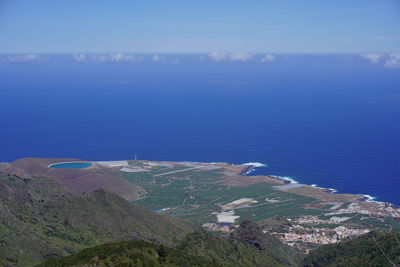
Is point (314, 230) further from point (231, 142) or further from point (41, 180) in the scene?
point (231, 142)

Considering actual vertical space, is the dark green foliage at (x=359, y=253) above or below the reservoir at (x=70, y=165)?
above

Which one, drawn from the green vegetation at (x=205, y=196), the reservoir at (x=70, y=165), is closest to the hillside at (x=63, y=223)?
the green vegetation at (x=205, y=196)

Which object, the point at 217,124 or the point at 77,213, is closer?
the point at 77,213

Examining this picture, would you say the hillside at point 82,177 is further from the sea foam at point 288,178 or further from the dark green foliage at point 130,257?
the dark green foliage at point 130,257

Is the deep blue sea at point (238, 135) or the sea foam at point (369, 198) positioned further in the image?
the deep blue sea at point (238, 135)

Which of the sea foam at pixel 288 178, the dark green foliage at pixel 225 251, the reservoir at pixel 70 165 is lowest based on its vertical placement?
the sea foam at pixel 288 178

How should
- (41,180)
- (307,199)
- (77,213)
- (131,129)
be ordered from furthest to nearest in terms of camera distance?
(131,129) → (307,199) → (41,180) → (77,213)

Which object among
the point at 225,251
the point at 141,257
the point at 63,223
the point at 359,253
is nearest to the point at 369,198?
the point at 359,253

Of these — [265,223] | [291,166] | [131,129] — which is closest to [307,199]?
[265,223]
